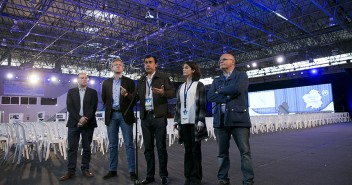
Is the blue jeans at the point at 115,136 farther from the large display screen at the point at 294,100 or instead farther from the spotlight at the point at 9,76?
the large display screen at the point at 294,100

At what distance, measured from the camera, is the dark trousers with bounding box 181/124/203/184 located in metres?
2.75

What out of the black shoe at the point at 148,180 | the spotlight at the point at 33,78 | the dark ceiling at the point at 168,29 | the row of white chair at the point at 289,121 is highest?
the dark ceiling at the point at 168,29

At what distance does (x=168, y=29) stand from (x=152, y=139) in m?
8.83

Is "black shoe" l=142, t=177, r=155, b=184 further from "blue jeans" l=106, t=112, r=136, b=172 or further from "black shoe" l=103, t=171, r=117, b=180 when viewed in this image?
"black shoe" l=103, t=171, r=117, b=180

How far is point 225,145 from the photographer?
2674 millimetres

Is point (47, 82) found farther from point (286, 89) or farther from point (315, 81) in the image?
point (315, 81)

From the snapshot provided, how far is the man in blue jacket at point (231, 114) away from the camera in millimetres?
2498

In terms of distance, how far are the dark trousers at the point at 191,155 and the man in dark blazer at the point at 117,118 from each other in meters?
0.66

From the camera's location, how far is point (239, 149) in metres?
2.57

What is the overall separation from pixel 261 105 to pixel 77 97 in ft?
68.0

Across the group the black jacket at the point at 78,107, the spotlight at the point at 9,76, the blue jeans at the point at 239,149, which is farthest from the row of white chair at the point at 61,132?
the spotlight at the point at 9,76

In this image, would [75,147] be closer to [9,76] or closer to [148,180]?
[148,180]

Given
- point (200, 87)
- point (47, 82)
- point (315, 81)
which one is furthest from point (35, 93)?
point (315, 81)

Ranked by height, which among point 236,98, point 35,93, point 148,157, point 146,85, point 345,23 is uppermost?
point 345,23
